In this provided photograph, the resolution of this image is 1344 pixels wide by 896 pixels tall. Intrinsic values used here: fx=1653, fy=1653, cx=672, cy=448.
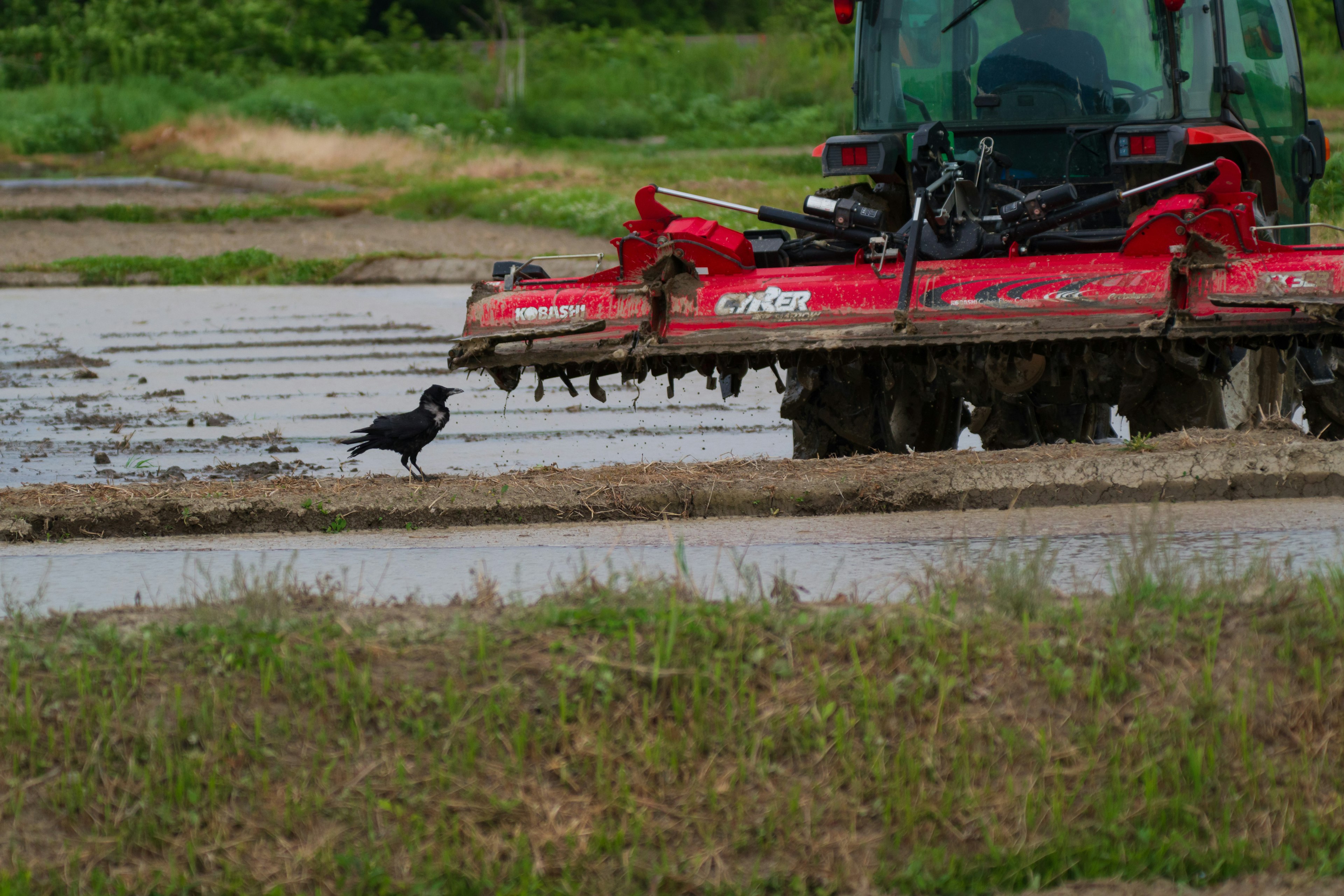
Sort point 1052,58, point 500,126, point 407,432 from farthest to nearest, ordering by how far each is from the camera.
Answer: point 500,126 → point 1052,58 → point 407,432

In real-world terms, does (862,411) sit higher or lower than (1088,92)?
lower

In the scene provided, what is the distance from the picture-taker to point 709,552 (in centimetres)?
572

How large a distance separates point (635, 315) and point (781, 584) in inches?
138

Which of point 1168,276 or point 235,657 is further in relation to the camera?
point 1168,276

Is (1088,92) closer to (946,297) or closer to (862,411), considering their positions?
(946,297)

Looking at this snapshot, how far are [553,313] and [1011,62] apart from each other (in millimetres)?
2676

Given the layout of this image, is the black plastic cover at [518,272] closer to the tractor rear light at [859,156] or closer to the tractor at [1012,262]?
the tractor at [1012,262]

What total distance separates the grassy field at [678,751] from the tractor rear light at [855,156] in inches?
184

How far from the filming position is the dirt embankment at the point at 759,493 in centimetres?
634

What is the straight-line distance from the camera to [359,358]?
13.8 m

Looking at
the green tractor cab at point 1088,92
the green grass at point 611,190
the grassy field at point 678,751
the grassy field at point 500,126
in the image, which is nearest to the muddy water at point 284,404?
the green tractor cab at point 1088,92

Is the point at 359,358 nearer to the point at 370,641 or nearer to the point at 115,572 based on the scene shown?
the point at 115,572

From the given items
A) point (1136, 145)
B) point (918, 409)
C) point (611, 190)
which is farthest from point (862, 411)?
point (611, 190)

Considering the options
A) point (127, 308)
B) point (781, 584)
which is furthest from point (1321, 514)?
point (127, 308)
